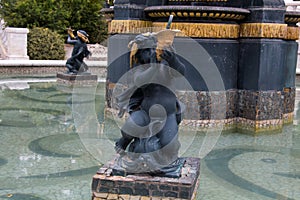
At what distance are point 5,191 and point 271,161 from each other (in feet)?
11.7

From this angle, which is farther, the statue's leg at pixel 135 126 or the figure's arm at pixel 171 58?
the statue's leg at pixel 135 126

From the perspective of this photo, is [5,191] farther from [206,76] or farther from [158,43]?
[206,76]

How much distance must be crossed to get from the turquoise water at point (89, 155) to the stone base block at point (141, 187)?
1.80 ft

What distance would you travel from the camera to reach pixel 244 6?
8.13 m

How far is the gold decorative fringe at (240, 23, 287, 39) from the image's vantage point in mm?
7816

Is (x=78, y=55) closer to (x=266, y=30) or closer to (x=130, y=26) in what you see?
(x=130, y=26)

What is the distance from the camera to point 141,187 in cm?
414

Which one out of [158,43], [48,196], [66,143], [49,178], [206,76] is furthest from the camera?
[206,76]

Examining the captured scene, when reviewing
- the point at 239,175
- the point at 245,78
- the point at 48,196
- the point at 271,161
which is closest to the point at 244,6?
the point at 245,78

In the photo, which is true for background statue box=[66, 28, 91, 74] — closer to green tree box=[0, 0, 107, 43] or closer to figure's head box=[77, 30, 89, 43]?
figure's head box=[77, 30, 89, 43]

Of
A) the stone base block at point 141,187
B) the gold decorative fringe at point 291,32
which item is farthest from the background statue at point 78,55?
the stone base block at point 141,187

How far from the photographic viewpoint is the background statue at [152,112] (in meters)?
4.22

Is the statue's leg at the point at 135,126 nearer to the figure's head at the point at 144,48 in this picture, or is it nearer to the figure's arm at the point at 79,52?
the figure's head at the point at 144,48

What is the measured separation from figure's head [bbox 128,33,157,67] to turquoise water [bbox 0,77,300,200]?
1.57 meters
